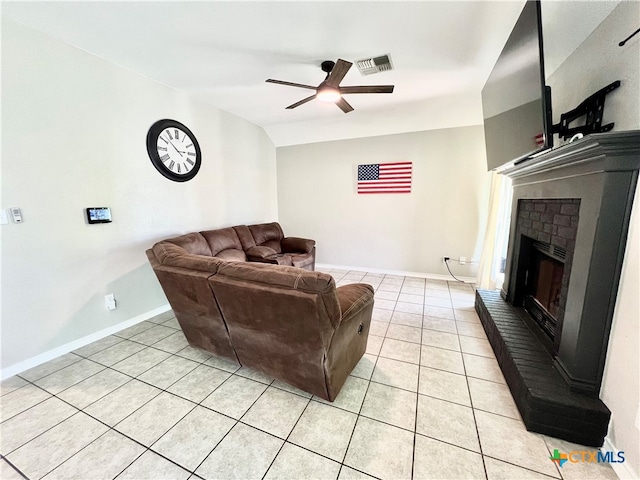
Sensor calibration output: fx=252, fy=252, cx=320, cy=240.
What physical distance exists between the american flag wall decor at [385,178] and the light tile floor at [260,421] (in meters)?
2.65

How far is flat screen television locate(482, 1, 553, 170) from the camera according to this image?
1.42 metres

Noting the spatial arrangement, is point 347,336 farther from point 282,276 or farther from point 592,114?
point 592,114

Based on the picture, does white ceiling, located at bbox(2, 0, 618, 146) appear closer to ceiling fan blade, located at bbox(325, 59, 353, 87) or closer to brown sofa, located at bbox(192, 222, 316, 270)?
ceiling fan blade, located at bbox(325, 59, 353, 87)

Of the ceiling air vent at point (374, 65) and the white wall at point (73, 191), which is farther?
the ceiling air vent at point (374, 65)

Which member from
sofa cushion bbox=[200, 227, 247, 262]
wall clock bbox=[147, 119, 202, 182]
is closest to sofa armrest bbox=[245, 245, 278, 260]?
sofa cushion bbox=[200, 227, 247, 262]

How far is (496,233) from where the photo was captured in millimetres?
3404

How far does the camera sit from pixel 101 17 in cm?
183

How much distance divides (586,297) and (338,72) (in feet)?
7.46

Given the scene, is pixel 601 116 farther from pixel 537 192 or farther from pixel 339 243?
pixel 339 243

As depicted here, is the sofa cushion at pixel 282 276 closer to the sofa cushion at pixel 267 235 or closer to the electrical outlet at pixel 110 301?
the electrical outlet at pixel 110 301

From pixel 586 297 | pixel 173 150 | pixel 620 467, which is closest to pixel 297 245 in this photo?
pixel 173 150

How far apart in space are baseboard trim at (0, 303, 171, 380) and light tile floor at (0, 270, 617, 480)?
0.07 metres

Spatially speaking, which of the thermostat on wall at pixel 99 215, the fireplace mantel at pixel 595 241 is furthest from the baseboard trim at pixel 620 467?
the thermostat on wall at pixel 99 215

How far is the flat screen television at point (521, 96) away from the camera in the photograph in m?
1.42
